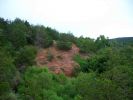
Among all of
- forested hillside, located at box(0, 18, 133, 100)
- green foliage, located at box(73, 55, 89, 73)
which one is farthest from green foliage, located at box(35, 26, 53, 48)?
green foliage, located at box(73, 55, 89, 73)

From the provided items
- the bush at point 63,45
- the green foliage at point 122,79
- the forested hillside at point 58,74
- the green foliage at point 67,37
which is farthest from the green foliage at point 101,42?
Result: the green foliage at point 122,79

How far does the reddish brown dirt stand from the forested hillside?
0.87ft

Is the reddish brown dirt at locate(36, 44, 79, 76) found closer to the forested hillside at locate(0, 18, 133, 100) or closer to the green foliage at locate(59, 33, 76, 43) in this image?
the forested hillside at locate(0, 18, 133, 100)

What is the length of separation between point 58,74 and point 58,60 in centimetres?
533

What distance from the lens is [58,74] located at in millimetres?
55156

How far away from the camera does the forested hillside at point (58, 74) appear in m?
32.9

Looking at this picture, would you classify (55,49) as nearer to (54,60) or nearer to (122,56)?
(54,60)

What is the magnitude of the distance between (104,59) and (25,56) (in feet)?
31.0

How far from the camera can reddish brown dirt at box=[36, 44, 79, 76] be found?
5800 centimetres

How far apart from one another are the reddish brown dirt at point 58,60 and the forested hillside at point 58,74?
0.87ft

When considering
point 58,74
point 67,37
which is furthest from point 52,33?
point 58,74

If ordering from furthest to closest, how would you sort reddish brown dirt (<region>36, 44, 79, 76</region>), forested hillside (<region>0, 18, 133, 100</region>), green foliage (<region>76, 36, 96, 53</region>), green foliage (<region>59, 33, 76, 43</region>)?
green foliage (<region>59, 33, 76, 43</region>), green foliage (<region>76, 36, 96, 53</region>), reddish brown dirt (<region>36, 44, 79, 76</region>), forested hillside (<region>0, 18, 133, 100</region>)

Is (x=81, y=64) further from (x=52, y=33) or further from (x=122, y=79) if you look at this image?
(x=122, y=79)

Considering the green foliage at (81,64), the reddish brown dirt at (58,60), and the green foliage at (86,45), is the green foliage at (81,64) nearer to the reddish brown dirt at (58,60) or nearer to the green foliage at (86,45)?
the reddish brown dirt at (58,60)
